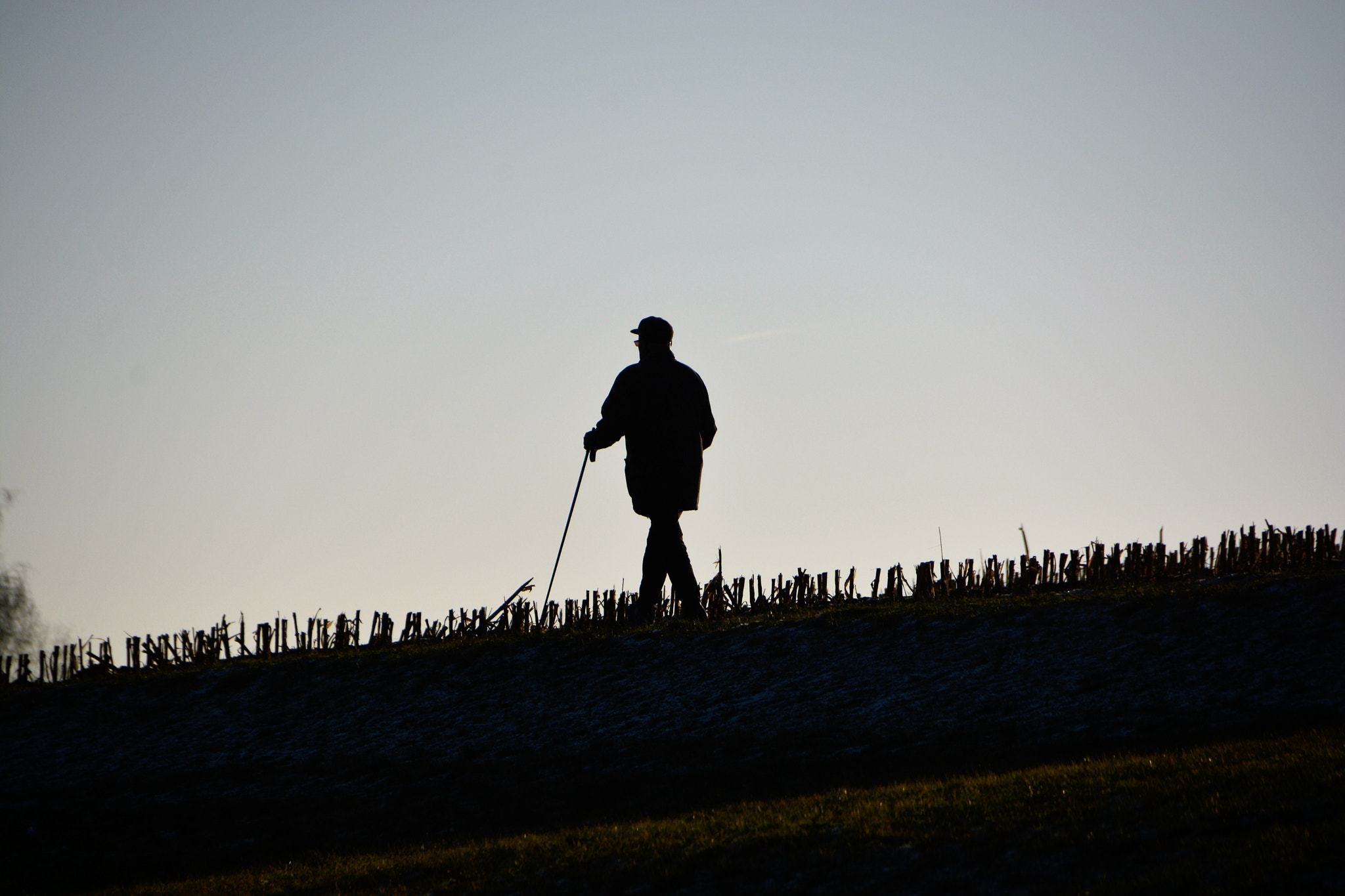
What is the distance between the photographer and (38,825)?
8.43 m

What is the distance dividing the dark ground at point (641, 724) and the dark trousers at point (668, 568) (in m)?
0.83

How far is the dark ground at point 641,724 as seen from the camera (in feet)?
24.0

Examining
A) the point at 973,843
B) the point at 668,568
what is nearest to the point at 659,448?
the point at 668,568

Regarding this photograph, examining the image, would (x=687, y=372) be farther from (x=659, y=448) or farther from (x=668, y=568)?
(x=668, y=568)

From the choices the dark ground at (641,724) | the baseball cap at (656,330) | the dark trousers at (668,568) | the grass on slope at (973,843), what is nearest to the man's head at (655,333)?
the baseball cap at (656,330)

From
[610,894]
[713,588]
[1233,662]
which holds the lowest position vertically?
[610,894]

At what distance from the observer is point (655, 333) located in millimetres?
12133

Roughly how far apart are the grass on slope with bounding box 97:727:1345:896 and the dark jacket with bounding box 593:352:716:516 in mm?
5380

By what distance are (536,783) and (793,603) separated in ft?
18.2

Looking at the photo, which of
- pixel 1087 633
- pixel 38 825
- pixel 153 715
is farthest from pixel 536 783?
pixel 153 715

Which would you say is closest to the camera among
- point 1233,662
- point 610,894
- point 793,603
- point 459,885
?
point 610,894

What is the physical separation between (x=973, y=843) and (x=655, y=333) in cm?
760

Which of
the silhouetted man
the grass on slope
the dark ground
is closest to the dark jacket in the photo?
the silhouetted man

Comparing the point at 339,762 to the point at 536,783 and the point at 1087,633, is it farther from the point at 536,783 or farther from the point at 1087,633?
the point at 1087,633
